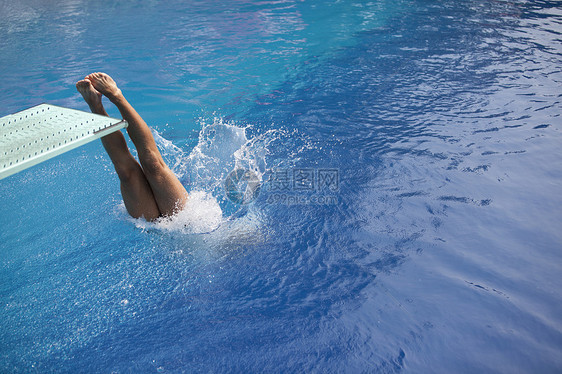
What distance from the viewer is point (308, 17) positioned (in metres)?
9.90

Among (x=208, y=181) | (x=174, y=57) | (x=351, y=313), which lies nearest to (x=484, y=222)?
(x=351, y=313)

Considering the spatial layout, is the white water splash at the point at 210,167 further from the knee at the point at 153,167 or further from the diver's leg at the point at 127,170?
the knee at the point at 153,167

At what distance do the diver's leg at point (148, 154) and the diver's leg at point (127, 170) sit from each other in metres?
0.05

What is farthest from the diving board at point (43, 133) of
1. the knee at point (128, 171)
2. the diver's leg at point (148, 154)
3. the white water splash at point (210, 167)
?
the white water splash at point (210, 167)

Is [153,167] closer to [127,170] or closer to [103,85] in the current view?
[127,170]

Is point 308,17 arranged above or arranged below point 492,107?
above

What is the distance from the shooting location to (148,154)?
2668 millimetres

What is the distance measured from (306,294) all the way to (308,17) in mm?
8953

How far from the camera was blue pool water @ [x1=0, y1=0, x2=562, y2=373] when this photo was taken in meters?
2.45

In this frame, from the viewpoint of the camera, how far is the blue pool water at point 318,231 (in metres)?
2.45

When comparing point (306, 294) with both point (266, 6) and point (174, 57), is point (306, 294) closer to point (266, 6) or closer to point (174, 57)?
point (174, 57)

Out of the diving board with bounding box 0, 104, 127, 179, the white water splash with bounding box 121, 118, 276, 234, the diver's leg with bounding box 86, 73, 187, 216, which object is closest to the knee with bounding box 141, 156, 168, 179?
the diver's leg with bounding box 86, 73, 187, 216

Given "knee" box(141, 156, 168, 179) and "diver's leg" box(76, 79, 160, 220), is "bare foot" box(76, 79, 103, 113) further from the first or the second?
"knee" box(141, 156, 168, 179)

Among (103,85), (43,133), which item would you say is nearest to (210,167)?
(103,85)
